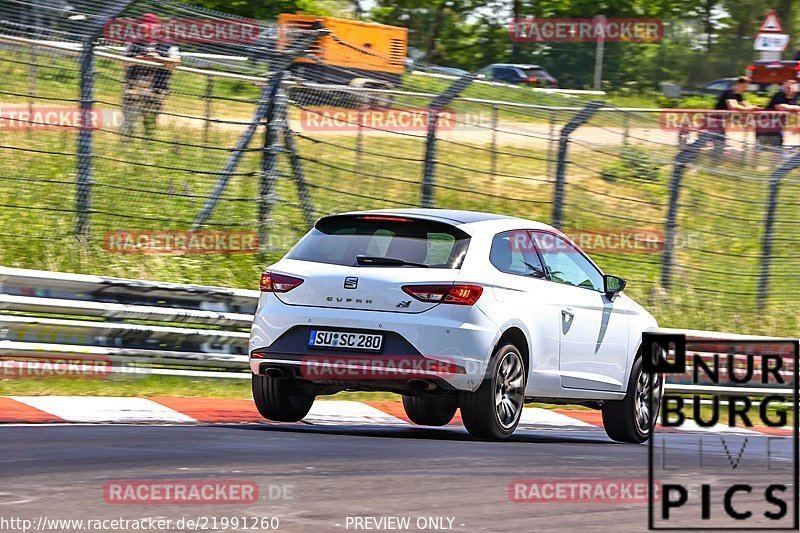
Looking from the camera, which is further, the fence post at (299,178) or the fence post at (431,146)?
the fence post at (431,146)

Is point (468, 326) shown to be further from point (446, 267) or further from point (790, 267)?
point (790, 267)

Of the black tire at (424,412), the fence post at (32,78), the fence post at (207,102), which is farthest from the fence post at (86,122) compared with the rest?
the black tire at (424,412)

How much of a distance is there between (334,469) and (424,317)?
4.65 ft

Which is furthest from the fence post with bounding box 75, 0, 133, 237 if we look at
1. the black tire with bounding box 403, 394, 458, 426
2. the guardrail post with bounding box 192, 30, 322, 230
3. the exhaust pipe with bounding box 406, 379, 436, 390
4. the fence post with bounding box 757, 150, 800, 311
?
the fence post with bounding box 757, 150, 800, 311

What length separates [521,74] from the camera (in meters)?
50.2

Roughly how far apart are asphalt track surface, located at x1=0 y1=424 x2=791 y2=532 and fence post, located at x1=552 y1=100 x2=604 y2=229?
532 cm

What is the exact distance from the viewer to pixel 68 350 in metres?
11.4

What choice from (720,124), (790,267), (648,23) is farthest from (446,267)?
(648,23)

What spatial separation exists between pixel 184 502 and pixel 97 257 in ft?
24.8

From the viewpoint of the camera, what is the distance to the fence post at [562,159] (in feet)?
50.9

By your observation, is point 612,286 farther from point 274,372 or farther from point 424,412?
point 274,372

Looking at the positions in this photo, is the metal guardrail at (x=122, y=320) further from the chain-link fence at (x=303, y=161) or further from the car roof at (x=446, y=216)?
the car roof at (x=446, y=216)

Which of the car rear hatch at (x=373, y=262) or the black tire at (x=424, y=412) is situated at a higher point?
the car rear hatch at (x=373, y=262)

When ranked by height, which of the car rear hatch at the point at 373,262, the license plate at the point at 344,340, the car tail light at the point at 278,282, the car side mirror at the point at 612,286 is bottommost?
the license plate at the point at 344,340
